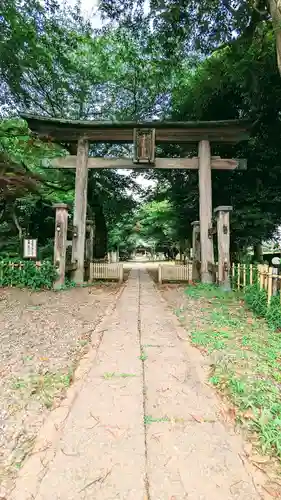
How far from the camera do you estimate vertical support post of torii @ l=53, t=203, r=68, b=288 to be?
25.3 ft

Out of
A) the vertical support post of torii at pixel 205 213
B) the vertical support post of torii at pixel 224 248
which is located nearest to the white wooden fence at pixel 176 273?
the vertical support post of torii at pixel 205 213

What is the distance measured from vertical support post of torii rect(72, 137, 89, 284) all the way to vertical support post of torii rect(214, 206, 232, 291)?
429 cm

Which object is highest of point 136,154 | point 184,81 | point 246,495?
point 184,81

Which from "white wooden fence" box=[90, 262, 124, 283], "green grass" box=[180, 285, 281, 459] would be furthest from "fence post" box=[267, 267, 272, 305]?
"white wooden fence" box=[90, 262, 124, 283]

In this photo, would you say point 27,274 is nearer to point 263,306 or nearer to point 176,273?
point 176,273

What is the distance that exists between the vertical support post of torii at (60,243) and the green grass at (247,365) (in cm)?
429

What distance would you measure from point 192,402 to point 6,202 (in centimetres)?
1218

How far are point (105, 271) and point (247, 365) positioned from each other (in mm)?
7661

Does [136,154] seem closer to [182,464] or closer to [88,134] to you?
[88,134]

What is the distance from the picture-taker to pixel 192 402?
219 cm

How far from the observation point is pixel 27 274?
7789mm

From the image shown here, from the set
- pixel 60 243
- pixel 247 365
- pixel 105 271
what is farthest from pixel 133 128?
pixel 247 365

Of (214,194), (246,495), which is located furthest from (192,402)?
(214,194)

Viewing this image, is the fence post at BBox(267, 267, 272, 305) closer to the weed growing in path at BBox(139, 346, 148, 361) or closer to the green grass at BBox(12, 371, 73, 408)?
the weed growing in path at BBox(139, 346, 148, 361)
